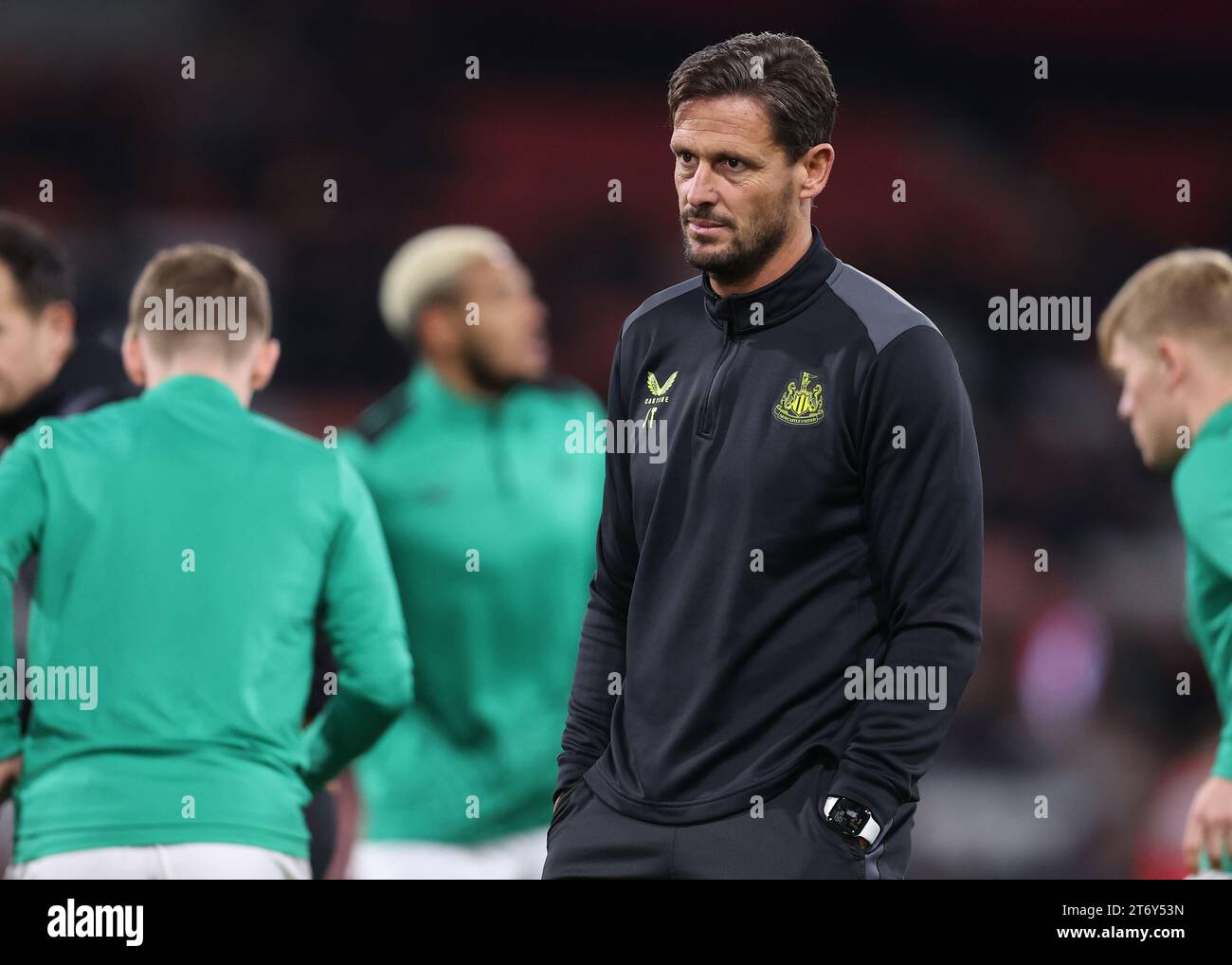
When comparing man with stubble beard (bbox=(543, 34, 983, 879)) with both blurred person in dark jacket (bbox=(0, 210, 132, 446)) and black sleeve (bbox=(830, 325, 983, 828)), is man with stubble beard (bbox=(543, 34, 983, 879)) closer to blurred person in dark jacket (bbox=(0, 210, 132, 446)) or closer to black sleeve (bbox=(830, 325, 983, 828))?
black sleeve (bbox=(830, 325, 983, 828))

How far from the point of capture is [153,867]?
3.06m

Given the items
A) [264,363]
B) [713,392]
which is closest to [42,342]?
[264,363]

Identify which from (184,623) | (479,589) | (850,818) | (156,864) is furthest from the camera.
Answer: (479,589)

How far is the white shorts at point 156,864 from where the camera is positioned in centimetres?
305

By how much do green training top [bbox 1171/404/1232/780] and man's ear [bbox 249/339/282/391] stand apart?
2.11m

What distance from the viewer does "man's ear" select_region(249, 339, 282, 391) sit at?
3338mm

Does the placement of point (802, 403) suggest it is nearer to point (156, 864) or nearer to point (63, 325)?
point (156, 864)

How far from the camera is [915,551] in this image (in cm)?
185

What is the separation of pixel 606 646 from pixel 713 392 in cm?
40

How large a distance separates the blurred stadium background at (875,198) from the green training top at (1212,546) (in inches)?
2.1

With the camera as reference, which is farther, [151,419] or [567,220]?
[567,220]
